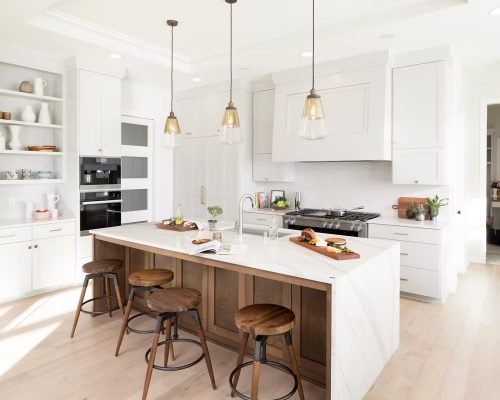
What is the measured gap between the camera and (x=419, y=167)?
4195 mm

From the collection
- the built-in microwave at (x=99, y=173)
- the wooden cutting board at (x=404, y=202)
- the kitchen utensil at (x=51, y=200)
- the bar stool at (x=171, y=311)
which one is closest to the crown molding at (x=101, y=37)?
the built-in microwave at (x=99, y=173)

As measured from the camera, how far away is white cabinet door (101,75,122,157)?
15.3ft

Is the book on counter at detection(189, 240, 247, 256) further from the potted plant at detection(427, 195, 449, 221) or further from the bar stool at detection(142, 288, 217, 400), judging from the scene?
the potted plant at detection(427, 195, 449, 221)

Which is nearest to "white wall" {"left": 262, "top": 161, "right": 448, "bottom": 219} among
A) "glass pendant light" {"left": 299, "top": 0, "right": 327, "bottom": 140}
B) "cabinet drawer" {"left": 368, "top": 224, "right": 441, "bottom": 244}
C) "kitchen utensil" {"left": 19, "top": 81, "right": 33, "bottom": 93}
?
"cabinet drawer" {"left": 368, "top": 224, "right": 441, "bottom": 244}

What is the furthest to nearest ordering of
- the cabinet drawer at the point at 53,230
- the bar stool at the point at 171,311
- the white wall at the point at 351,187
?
1. the white wall at the point at 351,187
2. the cabinet drawer at the point at 53,230
3. the bar stool at the point at 171,311

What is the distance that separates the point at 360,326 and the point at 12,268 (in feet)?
11.6

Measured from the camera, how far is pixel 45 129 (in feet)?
15.1

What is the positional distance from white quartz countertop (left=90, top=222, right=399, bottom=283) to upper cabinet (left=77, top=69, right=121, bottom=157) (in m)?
1.62

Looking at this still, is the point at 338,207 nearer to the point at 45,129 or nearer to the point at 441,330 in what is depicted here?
the point at 441,330

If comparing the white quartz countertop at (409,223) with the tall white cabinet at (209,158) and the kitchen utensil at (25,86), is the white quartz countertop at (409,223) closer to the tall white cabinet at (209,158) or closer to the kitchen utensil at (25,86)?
the tall white cabinet at (209,158)

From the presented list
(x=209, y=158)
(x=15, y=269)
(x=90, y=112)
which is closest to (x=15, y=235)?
(x=15, y=269)

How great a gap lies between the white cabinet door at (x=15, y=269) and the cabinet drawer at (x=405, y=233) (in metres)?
3.70

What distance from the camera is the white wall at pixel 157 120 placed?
5492 mm

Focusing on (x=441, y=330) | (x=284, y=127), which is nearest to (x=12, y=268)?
(x=284, y=127)
